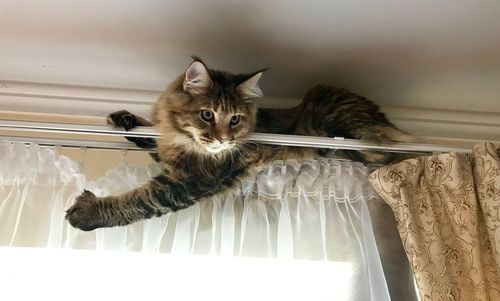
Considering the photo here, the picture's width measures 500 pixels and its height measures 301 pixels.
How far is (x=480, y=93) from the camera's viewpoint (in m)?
1.54

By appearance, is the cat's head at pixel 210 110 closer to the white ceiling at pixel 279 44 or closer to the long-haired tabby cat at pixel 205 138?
the long-haired tabby cat at pixel 205 138

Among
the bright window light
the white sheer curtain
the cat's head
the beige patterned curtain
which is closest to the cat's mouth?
the cat's head

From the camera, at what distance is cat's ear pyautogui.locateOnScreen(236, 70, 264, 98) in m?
1.29

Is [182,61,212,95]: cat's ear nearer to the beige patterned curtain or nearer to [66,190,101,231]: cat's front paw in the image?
[66,190,101,231]: cat's front paw

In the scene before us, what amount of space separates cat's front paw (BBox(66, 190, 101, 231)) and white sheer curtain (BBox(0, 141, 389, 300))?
0.06 meters

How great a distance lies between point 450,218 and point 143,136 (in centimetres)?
72

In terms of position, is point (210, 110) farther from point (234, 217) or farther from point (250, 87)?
point (234, 217)

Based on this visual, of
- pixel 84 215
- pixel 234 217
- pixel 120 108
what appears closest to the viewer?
pixel 84 215

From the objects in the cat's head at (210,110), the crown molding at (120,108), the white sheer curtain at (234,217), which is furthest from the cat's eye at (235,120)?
the crown molding at (120,108)

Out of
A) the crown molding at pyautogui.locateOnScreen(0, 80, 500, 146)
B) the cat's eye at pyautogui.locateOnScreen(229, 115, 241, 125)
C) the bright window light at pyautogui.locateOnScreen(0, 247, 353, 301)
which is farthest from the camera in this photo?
the crown molding at pyautogui.locateOnScreen(0, 80, 500, 146)

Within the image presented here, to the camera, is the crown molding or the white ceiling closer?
the white ceiling

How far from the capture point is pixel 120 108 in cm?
151

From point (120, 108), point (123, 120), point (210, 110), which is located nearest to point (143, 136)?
point (123, 120)

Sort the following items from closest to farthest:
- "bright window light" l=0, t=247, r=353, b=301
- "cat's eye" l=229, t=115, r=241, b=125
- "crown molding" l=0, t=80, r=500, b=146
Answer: "bright window light" l=0, t=247, r=353, b=301 < "cat's eye" l=229, t=115, r=241, b=125 < "crown molding" l=0, t=80, r=500, b=146
